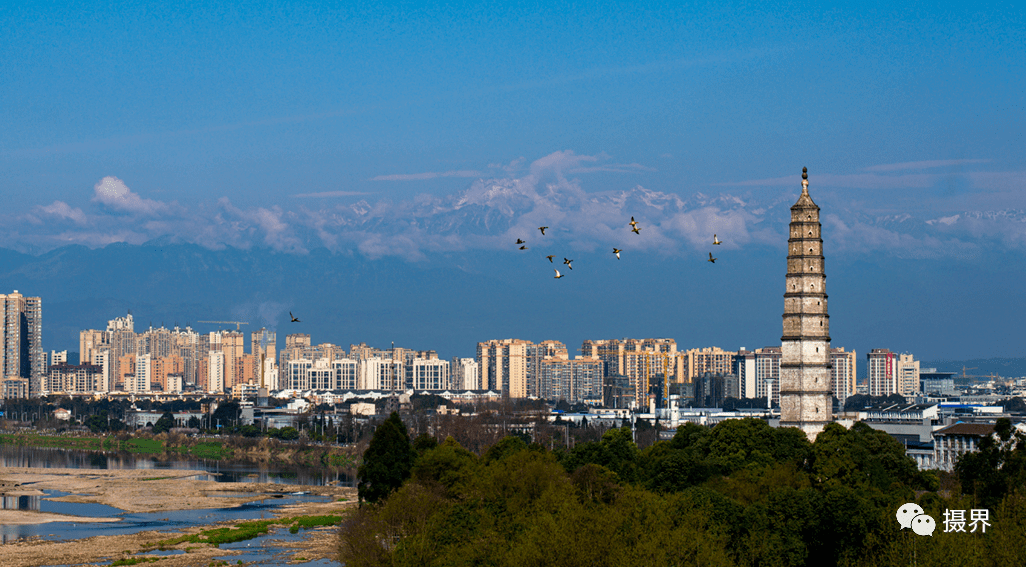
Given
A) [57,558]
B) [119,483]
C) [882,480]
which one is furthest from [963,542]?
[119,483]

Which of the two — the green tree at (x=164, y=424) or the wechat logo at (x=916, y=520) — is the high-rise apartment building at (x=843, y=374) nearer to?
the green tree at (x=164, y=424)

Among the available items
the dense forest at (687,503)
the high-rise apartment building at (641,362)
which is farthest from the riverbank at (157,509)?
the high-rise apartment building at (641,362)

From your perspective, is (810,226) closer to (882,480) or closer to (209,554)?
(882,480)

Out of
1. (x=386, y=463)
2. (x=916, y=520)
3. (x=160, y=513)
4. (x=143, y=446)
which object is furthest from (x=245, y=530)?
(x=143, y=446)

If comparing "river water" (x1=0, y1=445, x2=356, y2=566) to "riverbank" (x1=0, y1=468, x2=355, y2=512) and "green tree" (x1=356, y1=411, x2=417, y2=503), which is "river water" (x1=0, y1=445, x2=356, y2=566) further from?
"green tree" (x1=356, y1=411, x2=417, y2=503)

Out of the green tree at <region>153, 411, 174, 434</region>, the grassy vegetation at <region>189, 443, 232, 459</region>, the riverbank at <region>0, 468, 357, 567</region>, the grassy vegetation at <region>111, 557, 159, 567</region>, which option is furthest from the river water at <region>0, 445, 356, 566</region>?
the green tree at <region>153, 411, 174, 434</region>

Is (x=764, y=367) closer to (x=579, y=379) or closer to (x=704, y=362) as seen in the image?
(x=704, y=362)
